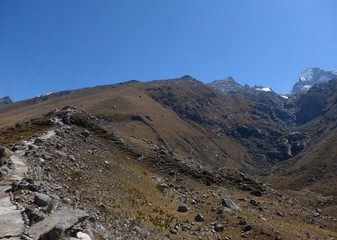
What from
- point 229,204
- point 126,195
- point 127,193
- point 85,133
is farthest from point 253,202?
point 85,133

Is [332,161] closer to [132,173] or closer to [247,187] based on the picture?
[247,187]

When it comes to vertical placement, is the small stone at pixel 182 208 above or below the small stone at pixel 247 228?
above

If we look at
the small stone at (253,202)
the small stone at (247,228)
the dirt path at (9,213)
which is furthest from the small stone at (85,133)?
the small stone at (247,228)

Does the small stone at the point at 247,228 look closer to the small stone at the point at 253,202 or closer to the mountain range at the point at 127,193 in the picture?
the mountain range at the point at 127,193

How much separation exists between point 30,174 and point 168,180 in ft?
72.4

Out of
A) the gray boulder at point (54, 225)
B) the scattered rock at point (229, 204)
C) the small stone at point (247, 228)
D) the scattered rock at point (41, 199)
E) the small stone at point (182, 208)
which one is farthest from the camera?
the scattered rock at point (229, 204)

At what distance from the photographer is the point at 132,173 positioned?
4053 cm

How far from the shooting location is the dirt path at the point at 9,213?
16.7m

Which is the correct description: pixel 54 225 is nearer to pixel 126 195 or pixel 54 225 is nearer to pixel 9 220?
pixel 9 220

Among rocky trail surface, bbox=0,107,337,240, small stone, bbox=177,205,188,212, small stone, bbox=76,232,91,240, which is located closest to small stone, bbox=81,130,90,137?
rocky trail surface, bbox=0,107,337,240

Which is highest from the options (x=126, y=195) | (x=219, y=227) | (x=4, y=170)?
(x=4, y=170)

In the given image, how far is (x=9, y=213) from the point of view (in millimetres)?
18828

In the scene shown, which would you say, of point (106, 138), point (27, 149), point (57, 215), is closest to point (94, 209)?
point (57, 215)

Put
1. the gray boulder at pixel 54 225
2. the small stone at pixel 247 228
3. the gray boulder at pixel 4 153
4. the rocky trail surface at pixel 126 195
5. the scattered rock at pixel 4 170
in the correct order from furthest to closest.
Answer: the small stone at pixel 247 228
the gray boulder at pixel 4 153
the scattered rock at pixel 4 170
the rocky trail surface at pixel 126 195
the gray boulder at pixel 54 225
